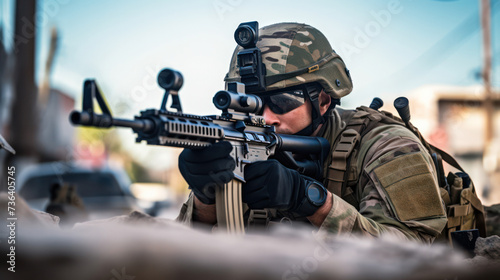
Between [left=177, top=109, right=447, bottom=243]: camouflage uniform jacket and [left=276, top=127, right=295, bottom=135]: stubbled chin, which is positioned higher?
[left=276, top=127, right=295, bottom=135]: stubbled chin

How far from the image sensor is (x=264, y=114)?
115 inches

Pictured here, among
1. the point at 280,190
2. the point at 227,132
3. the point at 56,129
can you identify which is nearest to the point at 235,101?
the point at 227,132

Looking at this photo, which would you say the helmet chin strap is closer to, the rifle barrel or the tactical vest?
the tactical vest

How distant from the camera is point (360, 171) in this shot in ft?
8.87

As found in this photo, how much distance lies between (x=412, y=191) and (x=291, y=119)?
0.80 m

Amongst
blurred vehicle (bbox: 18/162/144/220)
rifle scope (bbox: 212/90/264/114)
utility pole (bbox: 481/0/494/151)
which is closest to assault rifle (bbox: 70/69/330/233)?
rifle scope (bbox: 212/90/264/114)

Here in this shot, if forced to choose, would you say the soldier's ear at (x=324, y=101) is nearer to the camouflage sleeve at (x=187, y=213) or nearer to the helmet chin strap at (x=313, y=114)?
the helmet chin strap at (x=313, y=114)

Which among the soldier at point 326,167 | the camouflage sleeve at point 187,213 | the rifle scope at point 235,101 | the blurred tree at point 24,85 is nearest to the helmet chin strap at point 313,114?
the soldier at point 326,167

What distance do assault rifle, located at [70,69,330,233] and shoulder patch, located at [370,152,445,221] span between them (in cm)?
45

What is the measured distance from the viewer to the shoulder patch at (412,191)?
2461 mm

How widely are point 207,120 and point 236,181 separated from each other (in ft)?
1.00

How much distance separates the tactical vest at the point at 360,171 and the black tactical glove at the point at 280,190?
404 millimetres

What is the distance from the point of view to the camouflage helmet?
2.96 metres

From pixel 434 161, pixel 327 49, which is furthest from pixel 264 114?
pixel 434 161
